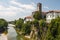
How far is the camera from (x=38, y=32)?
204 ft

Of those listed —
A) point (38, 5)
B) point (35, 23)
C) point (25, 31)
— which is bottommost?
point (25, 31)

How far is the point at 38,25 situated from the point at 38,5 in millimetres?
46896

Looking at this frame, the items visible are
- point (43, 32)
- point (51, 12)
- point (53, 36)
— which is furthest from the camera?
point (51, 12)

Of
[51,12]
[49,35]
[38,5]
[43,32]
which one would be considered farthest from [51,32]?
[38,5]

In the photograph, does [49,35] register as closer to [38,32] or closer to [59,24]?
[59,24]

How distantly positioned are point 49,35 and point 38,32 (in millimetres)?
13657

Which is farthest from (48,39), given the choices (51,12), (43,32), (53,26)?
(51,12)

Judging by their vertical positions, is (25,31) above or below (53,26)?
below

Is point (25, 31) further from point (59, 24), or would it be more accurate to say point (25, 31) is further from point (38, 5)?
point (59, 24)

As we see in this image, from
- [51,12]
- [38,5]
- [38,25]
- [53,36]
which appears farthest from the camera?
[38,5]

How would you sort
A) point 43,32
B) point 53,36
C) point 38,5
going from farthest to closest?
point 38,5
point 43,32
point 53,36

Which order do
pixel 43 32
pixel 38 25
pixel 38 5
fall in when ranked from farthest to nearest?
pixel 38 5
pixel 38 25
pixel 43 32

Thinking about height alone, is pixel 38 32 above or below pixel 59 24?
below

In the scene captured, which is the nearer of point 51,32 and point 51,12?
point 51,32
